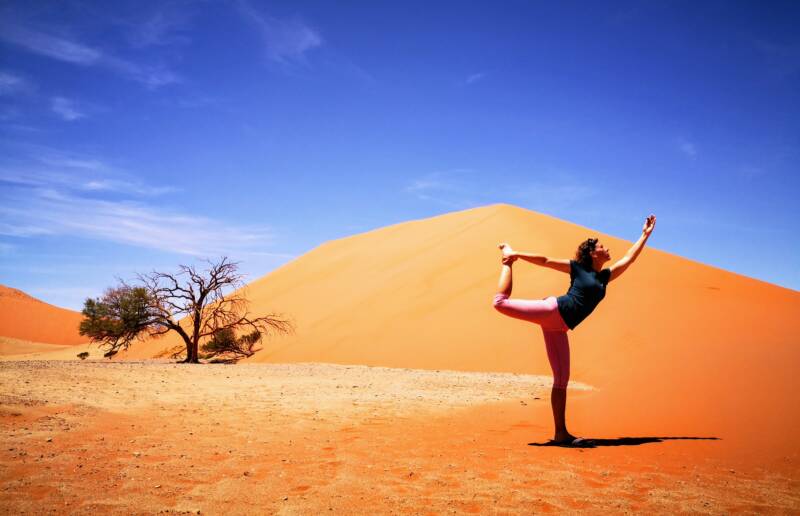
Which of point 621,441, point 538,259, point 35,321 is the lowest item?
point 621,441

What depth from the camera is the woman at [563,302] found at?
4.95 metres

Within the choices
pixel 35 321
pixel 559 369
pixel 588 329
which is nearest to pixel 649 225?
pixel 559 369

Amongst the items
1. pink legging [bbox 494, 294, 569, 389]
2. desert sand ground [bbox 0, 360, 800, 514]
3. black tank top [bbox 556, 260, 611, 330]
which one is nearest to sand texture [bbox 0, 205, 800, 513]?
desert sand ground [bbox 0, 360, 800, 514]

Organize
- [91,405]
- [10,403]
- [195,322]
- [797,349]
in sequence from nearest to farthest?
[10,403] → [91,405] → [797,349] → [195,322]

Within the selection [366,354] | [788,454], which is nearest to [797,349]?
[788,454]

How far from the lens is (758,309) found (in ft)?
46.7

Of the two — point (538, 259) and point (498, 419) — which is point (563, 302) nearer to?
point (538, 259)

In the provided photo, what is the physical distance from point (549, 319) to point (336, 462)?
95.7 inches

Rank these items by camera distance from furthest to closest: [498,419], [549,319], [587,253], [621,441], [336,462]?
[498,419]
[621,441]
[587,253]
[549,319]
[336,462]

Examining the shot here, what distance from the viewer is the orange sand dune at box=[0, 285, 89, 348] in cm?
4925

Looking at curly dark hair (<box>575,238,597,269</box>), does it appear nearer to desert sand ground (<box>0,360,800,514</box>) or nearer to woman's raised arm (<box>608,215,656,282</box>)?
woman's raised arm (<box>608,215,656,282</box>)

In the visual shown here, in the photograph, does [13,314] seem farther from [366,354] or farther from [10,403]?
[10,403]

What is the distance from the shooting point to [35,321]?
53344mm

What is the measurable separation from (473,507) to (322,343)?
51.1 feet
